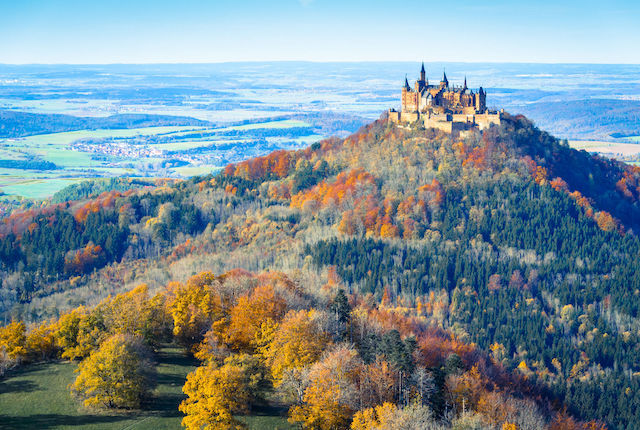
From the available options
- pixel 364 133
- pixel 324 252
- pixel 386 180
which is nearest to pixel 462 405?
pixel 324 252

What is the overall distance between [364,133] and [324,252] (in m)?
45.9

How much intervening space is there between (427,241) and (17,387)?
84.8m

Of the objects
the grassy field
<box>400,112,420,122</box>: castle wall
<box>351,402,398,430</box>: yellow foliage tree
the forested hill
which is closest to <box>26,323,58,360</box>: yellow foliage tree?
the grassy field

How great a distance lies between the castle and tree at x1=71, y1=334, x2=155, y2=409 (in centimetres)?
10247

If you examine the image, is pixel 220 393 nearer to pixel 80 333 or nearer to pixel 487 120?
pixel 80 333

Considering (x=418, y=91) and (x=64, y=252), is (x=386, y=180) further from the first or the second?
(x=64, y=252)

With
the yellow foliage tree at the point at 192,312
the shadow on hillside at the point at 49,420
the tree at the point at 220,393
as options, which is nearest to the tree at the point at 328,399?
the tree at the point at 220,393

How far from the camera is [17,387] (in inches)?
2243

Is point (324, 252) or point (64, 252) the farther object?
point (64, 252)

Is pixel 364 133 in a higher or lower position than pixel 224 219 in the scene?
higher

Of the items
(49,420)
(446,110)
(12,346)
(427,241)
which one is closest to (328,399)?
(49,420)

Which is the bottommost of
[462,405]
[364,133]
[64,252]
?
[64,252]

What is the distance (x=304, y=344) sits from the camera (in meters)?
58.5

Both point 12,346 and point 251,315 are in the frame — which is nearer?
point 12,346
